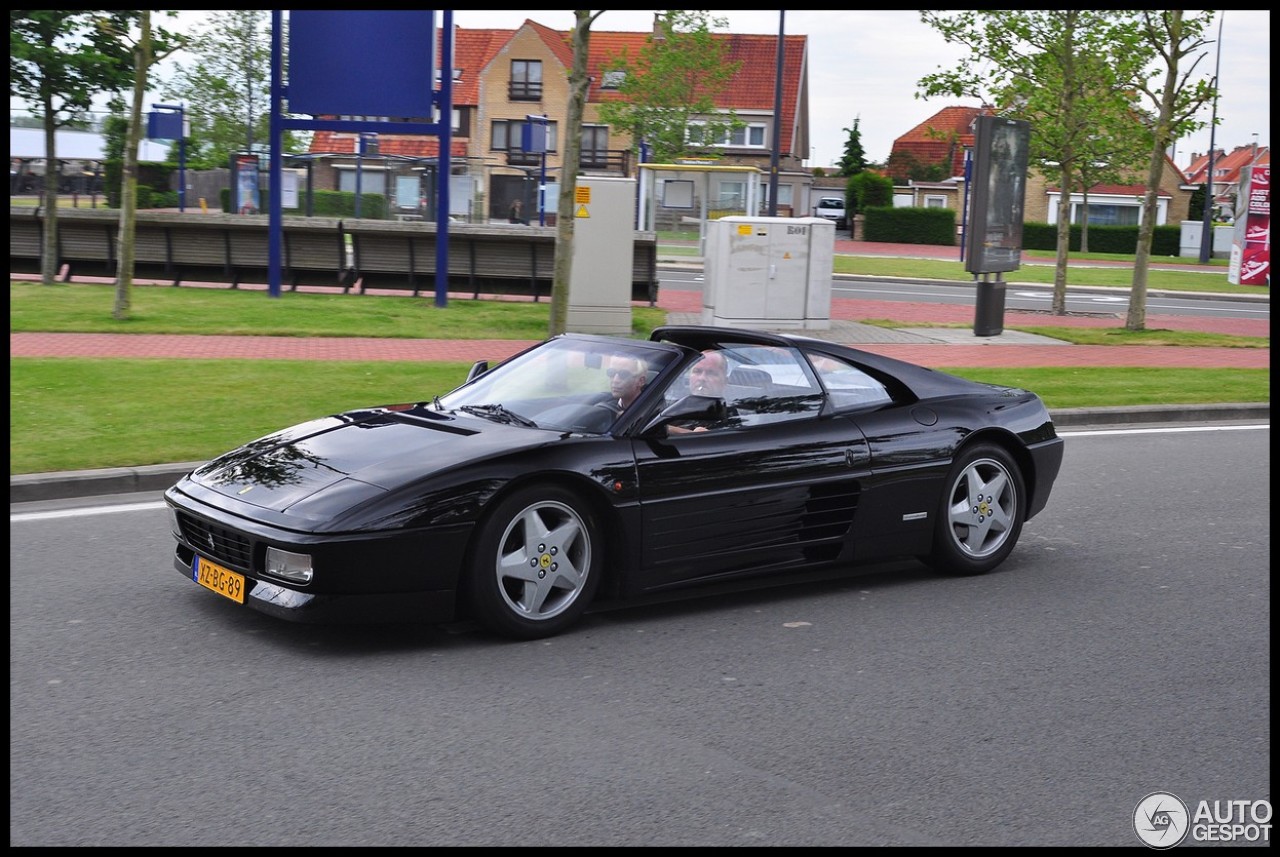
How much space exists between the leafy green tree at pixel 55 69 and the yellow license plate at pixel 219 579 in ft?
57.5

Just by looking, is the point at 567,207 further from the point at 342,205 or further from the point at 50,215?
the point at 342,205

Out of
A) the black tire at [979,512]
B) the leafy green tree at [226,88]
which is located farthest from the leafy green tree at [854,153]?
the black tire at [979,512]

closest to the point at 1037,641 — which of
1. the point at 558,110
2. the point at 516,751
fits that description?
the point at 516,751

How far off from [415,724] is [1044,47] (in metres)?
22.9

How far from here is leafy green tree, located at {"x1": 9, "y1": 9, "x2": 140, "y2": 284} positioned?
21641mm

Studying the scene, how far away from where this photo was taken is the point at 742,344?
686 cm

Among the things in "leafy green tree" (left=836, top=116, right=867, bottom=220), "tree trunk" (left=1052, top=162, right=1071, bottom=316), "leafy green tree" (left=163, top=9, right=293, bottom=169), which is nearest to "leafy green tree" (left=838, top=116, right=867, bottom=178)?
"leafy green tree" (left=836, top=116, right=867, bottom=220)

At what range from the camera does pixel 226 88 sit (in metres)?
50.0

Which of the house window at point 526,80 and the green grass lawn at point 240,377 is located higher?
the house window at point 526,80

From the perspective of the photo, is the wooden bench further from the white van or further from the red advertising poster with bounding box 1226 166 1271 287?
the white van

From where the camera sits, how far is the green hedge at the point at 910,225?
61.6 metres

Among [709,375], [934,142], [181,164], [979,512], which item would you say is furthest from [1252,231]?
[934,142]

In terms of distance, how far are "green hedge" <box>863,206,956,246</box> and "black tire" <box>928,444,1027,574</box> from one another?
182 feet

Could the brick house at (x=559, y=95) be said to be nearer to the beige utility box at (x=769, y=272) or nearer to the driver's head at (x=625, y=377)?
the beige utility box at (x=769, y=272)
